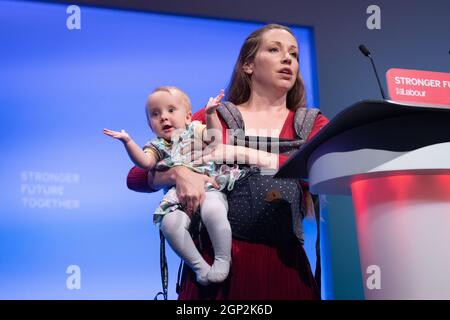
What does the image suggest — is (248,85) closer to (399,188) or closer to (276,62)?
(276,62)

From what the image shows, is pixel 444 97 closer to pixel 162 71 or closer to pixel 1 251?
pixel 162 71

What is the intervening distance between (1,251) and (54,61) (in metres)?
0.93

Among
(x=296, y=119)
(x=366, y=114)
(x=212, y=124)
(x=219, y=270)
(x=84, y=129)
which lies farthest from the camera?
(x=84, y=129)

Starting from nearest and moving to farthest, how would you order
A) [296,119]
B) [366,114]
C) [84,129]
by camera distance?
[366,114] < [296,119] < [84,129]

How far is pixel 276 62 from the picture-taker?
7.12ft

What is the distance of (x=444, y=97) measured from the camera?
156cm

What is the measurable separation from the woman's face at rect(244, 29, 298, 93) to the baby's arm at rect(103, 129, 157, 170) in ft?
1.59

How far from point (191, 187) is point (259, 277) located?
1.16 feet

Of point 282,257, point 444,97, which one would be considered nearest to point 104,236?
point 282,257

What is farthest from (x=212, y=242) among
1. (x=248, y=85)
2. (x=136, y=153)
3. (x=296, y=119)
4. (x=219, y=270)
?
(x=248, y=85)

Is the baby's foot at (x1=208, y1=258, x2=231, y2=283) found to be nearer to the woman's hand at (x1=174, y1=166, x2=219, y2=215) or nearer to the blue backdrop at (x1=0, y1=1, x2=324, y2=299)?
the woman's hand at (x1=174, y1=166, x2=219, y2=215)

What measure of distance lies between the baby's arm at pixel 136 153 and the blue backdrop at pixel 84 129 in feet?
2.59

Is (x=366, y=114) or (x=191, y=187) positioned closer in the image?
(x=366, y=114)

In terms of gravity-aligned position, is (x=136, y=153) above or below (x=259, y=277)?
above
